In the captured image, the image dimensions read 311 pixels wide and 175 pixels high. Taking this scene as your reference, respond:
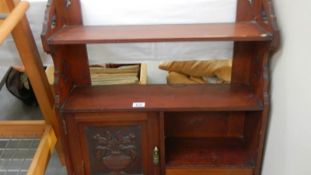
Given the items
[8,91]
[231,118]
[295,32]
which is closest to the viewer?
[295,32]

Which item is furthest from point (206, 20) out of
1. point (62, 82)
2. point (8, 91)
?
point (8, 91)

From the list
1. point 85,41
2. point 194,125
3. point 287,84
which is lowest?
point 194,125

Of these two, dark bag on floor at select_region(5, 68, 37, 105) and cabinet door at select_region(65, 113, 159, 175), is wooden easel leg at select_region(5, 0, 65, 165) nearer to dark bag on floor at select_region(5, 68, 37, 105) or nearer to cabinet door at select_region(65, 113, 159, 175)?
cabinet door at select_region(65, 113, 159, 175)

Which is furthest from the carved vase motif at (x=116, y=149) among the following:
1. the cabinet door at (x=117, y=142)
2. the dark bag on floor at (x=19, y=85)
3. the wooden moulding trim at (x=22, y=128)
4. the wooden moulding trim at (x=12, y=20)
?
the dark bag on floor at (x=19, y=85)

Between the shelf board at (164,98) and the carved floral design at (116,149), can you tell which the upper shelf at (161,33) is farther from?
the carved floral design at (116,149)

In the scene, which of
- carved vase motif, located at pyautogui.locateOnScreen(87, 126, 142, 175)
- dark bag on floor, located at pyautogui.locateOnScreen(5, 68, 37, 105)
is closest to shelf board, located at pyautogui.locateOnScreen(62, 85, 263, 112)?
carved vase motif, located at pyautogui.locateOnScreen(87, 126, 142, 175)

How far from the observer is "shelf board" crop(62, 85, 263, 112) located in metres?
1.17

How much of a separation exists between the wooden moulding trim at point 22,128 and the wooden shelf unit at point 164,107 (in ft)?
0.77

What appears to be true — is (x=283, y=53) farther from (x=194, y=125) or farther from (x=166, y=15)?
(x=194, y=125)

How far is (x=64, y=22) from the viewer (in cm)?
119

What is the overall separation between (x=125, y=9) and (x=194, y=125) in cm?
59

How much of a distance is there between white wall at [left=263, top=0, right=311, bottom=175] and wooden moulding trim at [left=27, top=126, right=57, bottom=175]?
86 cm

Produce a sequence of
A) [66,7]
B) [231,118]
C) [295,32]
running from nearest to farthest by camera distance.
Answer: [295,32] → [66,7] → [231,118]

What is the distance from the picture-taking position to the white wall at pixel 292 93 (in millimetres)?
896
